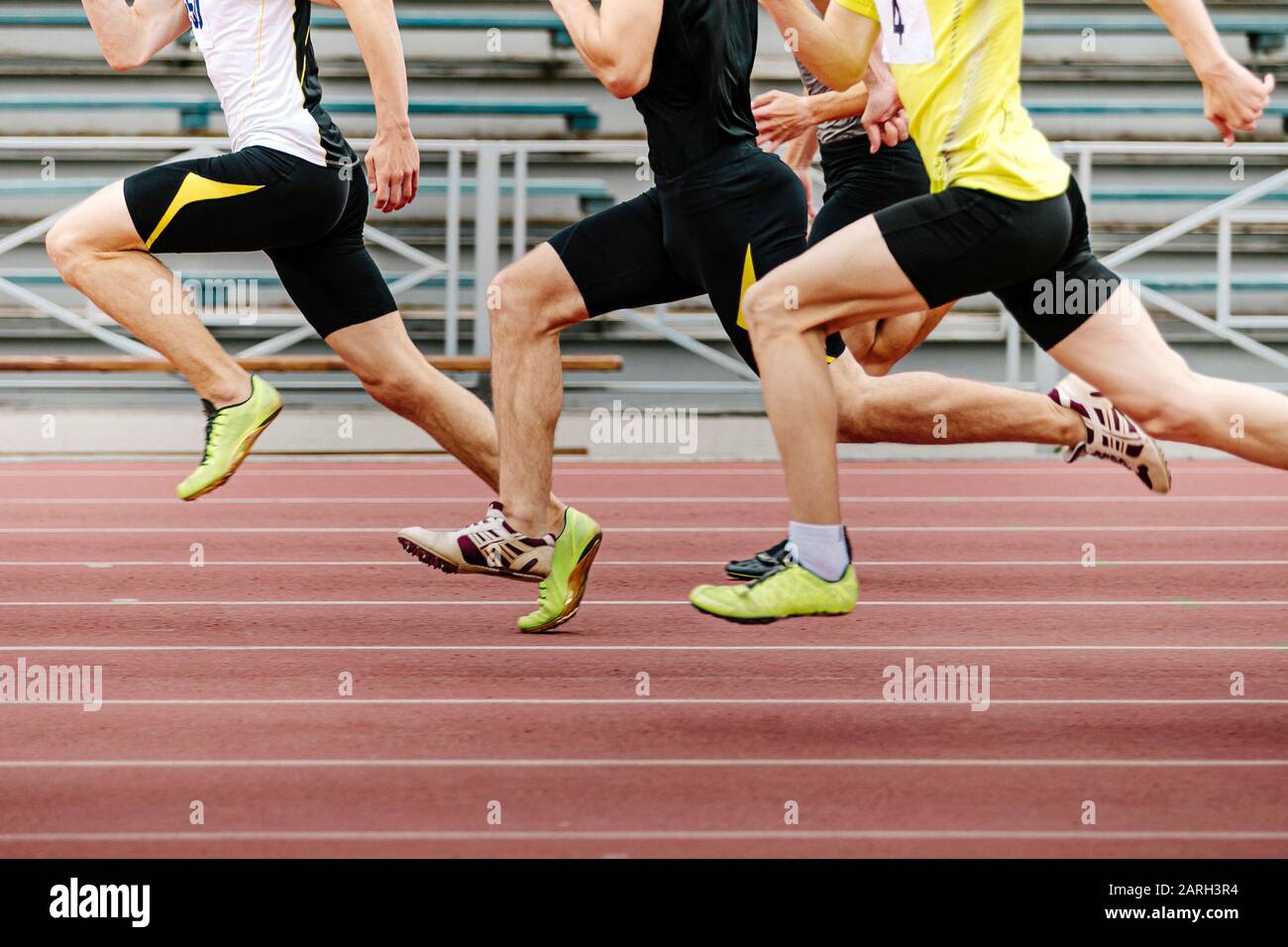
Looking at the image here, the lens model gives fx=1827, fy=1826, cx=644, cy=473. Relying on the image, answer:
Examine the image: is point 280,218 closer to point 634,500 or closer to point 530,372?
point 530,372

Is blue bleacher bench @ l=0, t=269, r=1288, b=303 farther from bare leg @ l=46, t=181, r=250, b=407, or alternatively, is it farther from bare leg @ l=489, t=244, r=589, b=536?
bare leg @ l=489, t=244, r=589, b=536

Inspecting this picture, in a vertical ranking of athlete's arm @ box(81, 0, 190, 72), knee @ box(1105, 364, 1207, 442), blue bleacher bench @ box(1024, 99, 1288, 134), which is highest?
blue bleacher bench @ box(1024, 99, 1288, 134)

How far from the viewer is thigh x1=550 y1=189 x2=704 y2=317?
Answer: 4492mm

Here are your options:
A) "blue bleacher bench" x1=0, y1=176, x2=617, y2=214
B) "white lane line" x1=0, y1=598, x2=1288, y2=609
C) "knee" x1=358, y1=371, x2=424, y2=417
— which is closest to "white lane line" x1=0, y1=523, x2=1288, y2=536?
Result: "white lane line" x1=0, y1=598, x2=1288, y2=609

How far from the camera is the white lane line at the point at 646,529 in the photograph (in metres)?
7.24

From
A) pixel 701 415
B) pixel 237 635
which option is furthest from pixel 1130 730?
pixel 701 415

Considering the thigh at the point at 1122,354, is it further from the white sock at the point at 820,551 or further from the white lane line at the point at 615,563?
the white lane line at the point at 615,563

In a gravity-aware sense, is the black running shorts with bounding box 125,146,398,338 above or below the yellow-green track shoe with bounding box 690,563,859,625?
above

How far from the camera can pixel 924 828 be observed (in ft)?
10.5

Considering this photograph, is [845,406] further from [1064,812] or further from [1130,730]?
[1064,812]

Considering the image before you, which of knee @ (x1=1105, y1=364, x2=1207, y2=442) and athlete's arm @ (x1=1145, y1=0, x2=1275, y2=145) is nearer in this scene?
athlete's arm @ (x1=1145, y1=0, x2=1275, y2=145)

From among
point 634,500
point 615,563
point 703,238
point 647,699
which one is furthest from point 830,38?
point 634,500

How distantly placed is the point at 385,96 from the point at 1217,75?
2.21m

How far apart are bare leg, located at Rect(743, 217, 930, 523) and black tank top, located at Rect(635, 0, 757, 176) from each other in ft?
1.79
